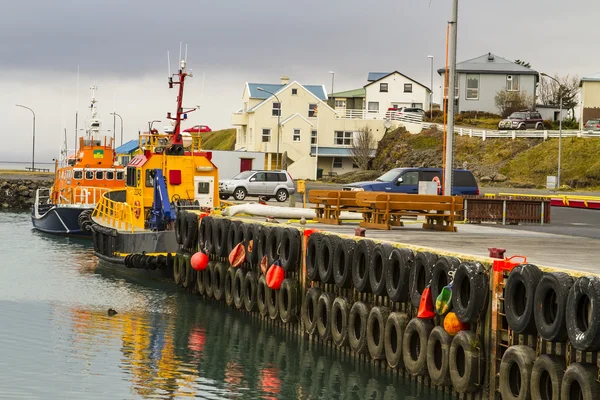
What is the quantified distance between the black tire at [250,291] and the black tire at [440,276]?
8.92 metres

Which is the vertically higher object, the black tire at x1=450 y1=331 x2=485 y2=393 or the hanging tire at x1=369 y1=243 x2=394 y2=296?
the hanging tire at x1=369 y1=243 x2=394 y2=296

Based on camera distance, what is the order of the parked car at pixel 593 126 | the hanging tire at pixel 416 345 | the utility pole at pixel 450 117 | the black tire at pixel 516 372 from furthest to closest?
the parked car at pixel 593 126 → the utility pole at pixel 450 117 → the hanging tire at pixel 416 345 → the black tire at pixel 516 372

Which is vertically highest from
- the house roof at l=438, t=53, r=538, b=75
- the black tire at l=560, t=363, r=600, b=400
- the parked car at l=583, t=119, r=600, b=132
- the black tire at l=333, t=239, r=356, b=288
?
the house roof at l=438, t=53, r=538, b=75

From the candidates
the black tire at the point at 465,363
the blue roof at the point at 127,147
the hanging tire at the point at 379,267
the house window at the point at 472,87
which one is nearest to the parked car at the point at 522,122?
the house window at the point at 472,87

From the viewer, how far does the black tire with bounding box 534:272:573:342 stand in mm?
11938

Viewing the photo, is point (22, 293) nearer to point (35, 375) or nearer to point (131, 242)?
point (131, 242)

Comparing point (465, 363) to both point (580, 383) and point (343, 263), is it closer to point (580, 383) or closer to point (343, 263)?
point (580, 383)

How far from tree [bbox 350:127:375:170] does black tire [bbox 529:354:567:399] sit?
71521 millimetres

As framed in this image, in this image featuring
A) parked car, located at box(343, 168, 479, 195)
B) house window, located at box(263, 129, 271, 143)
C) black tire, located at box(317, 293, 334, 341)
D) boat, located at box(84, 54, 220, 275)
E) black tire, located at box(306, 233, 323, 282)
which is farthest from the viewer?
house window, located at box(263, 129, 271, 143)

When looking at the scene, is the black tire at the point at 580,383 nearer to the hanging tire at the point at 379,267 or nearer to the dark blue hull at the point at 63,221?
the hanging tire at the point at 379,267

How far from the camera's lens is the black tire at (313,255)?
66.1 ft

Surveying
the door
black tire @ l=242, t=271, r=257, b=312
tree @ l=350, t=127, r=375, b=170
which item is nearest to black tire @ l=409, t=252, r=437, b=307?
black tire @ l=242, t=271, r=257, b=312

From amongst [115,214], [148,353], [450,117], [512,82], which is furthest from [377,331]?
[512,82]

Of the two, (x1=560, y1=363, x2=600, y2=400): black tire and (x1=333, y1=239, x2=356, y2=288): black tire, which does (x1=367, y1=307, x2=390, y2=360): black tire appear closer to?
(x1=333, y1=239, x2=356, y2=288): black tire
